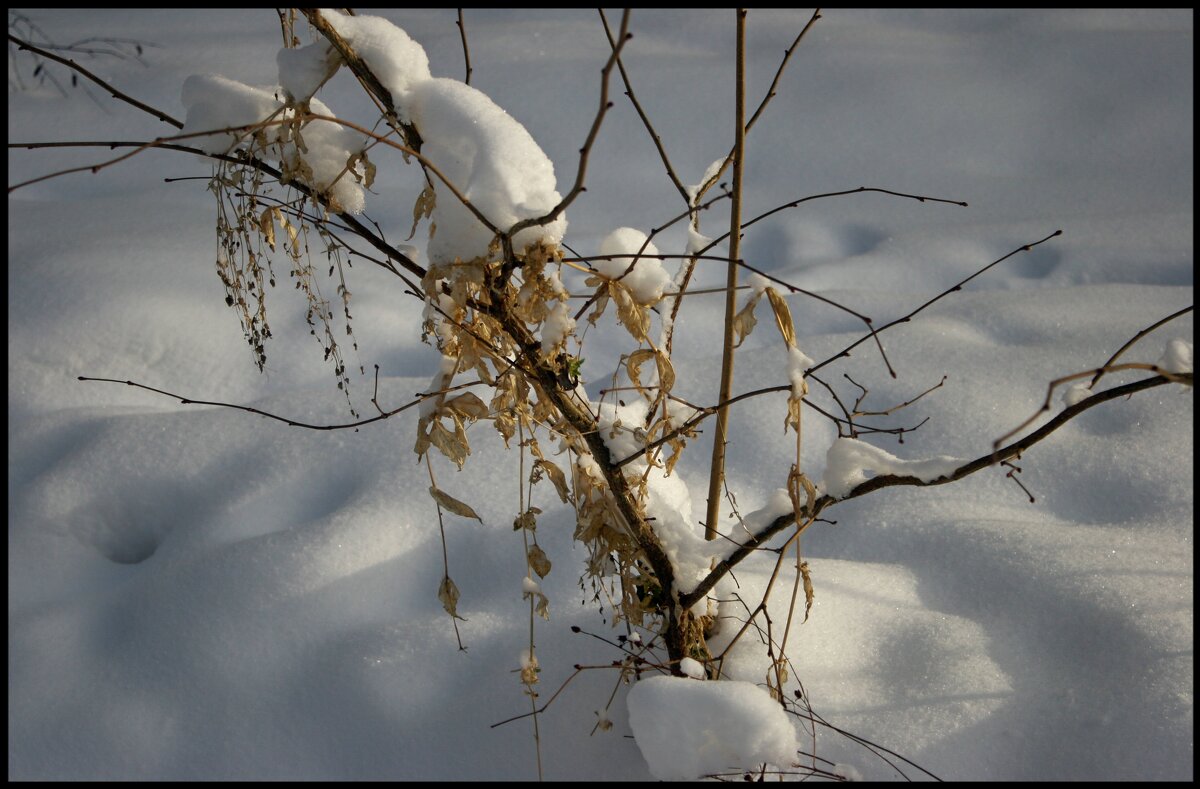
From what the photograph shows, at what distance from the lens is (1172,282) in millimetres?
1969

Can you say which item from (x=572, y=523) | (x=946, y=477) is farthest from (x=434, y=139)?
→ (x=572, y=523)

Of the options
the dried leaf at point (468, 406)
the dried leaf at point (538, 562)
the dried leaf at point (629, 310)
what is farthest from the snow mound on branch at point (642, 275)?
the dried leaf at point (538, 562)

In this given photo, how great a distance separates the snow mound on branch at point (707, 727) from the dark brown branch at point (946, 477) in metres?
0.10

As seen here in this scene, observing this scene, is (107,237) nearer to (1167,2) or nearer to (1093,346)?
(1093,346)

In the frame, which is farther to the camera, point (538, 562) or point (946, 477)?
point (538, 562)

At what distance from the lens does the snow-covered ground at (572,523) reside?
99 cm

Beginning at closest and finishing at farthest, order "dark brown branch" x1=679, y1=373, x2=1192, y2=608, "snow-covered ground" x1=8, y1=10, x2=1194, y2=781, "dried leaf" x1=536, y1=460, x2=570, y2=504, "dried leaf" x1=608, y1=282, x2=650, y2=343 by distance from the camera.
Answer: "dark brown branch" x1=679, y1=373, x2=1192, y2=608
"dried leaf" x1=608, y1=282, x2=650, y2=343
"dried leaf" x1=536, y1=460, x2=570, y2=504
"snow-covered ground" x1=8, y1=10, x2=1194, y2=781

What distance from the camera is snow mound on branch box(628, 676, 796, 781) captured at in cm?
76

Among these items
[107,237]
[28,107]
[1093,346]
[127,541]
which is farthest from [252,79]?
[1093,346]

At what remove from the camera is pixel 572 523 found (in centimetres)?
128

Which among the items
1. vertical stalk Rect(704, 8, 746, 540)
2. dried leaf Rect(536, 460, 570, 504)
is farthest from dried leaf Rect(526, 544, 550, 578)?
vertical stalk Rect(704, 8, 746, 540)

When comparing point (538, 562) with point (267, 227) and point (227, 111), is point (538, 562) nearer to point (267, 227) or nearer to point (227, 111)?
point (267, 227)

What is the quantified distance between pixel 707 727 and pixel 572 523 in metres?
0.54

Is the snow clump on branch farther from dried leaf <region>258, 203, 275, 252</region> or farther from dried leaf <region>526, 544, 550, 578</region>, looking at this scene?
dried leaf <region>526, 544, 550, 578</region>
